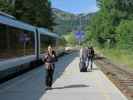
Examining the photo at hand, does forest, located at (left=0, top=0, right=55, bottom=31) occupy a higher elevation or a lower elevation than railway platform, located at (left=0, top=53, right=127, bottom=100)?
higher

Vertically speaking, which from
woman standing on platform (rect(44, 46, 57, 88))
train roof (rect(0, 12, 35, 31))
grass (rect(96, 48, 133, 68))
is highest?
train roof (rect(0, 12, 35, 31))

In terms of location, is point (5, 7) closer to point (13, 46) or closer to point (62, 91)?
point (13, 46)

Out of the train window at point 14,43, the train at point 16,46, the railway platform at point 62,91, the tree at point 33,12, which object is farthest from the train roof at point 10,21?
the tree at point 33,12

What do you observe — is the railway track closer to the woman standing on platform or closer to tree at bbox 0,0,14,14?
the woman standing on platform

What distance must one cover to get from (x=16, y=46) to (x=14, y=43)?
76 centimetres

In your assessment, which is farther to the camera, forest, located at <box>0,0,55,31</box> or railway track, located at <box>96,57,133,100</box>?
forest, located at <box>0,0,55,31</box>

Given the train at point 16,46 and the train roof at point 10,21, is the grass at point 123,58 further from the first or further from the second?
the train roof at point 10,21

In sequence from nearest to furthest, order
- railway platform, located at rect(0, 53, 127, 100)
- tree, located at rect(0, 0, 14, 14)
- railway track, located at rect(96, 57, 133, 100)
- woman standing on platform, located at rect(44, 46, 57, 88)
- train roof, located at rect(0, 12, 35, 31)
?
A: railway platform, located at rect(0, 53, 127, 100) < railway track, located at rect(96, 57, 133, 100) < woman standing on platform, located at rect(44, 46, 57, 88) < train roof, located at rect(0, 12, 35, 31) < tree, located at rect(0, 0, 14, 14)

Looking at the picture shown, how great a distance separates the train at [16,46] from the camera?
2266 cm

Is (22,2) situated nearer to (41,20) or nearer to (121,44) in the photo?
(41,20)

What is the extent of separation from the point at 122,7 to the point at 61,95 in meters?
80.1

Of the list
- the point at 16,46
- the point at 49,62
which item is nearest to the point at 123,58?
the point at 16,46

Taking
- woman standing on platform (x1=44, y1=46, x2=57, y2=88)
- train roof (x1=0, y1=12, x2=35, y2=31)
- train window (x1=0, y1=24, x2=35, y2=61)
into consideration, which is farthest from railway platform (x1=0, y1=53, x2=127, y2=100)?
train roof (x1=0, y1=12, x2=35, y2=31)

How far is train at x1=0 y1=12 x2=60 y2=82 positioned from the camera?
74.3ft
